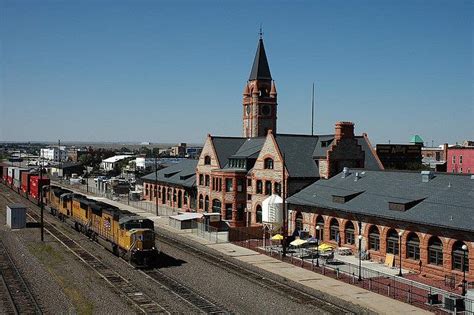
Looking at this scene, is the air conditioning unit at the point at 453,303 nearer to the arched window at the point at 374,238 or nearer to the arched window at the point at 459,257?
the arched window at the point at 459,257

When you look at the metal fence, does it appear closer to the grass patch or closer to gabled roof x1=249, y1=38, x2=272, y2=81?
the grass patch

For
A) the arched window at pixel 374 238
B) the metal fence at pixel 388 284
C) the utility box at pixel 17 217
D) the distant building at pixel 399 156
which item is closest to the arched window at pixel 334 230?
the metal fence at pixel 388 284

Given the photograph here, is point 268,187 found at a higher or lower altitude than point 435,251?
higher

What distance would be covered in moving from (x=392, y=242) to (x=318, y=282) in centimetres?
905

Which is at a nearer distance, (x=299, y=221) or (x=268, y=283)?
(x=268, y=283)

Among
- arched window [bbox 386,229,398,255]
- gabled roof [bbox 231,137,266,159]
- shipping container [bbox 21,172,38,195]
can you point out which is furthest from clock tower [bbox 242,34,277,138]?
arched window [bbox 386,229,398,255]

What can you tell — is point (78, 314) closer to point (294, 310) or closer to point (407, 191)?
point (294, 310)

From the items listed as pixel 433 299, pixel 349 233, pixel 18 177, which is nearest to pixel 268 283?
pixel 433 299

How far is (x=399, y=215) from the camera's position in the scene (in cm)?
4150

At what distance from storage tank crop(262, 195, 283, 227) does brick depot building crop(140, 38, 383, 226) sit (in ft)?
8.55

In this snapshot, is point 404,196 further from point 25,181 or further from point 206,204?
point 25,181

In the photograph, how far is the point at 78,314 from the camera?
94.8 feet

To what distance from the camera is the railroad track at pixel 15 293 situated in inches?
1171

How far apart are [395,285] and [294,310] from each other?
9.43 m
